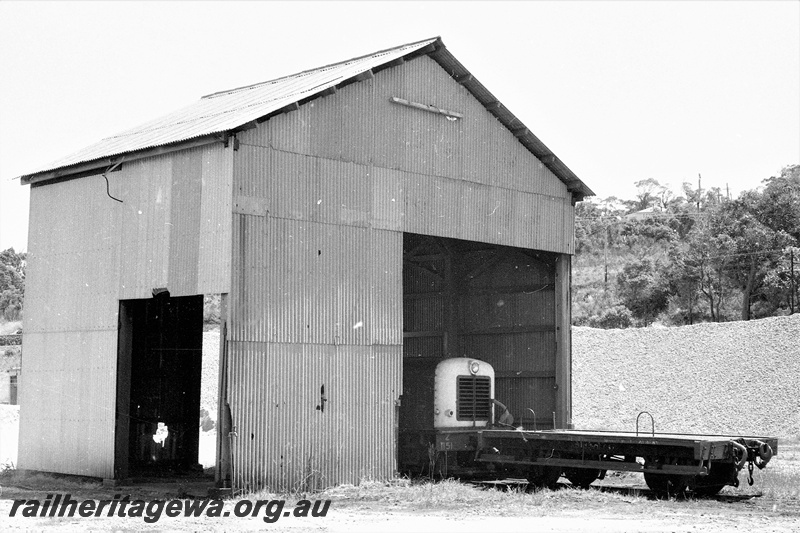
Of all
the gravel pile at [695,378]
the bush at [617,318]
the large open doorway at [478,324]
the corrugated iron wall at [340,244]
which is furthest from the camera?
the bush at [617,318]

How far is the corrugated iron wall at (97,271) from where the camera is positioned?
1928cm

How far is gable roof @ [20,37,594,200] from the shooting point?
1983 cm

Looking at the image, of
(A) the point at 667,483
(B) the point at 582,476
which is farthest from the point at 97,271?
(A) the point at 667,483

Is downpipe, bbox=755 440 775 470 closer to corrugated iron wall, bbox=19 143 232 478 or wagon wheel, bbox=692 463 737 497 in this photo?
wagon wheel, bbox=692 463 737 497

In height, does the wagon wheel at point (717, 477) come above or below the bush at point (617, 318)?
below

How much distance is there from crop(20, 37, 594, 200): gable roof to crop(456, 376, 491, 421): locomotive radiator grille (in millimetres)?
5395

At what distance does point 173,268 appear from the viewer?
64.7ft

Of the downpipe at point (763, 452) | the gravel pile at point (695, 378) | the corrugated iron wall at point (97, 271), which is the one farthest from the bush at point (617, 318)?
the corrugated iron wall at point (97, 271)

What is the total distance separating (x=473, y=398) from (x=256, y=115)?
29.8 ft

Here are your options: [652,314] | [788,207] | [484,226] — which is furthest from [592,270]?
[484,226]

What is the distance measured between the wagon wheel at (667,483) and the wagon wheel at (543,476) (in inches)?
86.5

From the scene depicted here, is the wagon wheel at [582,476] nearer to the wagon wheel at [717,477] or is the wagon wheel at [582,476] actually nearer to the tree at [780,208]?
the wagon wheel at [717,477]

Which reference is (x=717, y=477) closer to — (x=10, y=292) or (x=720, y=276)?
(x=720, y=276)

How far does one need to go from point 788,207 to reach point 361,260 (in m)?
42.7
